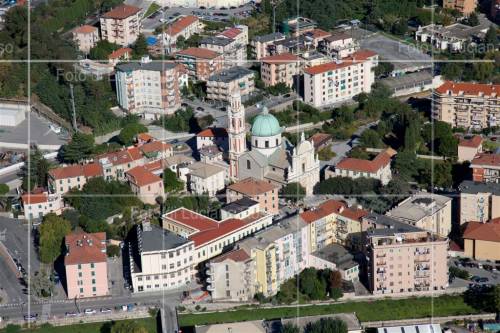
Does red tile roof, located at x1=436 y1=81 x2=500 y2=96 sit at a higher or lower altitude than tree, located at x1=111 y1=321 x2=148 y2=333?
higher

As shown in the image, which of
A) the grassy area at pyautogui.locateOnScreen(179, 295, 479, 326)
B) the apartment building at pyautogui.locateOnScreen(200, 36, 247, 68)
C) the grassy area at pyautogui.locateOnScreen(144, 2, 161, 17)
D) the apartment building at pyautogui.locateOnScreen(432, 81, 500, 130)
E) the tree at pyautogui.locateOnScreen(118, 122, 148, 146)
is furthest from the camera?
the grassy area at pyautogui.locateOnScreen(144, 2, 161, 17)

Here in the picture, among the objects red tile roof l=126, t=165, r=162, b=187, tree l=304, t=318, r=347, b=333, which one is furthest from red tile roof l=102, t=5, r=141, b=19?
tree l=304, t=318, r=347, b=333

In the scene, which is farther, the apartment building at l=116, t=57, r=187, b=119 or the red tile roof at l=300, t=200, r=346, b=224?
the apartment building at l=116, t=57, r=187, b=119

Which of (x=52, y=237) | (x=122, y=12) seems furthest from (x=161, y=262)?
(x=122, y=12)

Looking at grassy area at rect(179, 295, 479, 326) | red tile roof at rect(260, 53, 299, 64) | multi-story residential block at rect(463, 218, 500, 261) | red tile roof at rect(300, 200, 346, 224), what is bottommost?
grassy area at rect(179, 295, 479, 326)

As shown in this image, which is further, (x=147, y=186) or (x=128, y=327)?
(x=147, y=186)

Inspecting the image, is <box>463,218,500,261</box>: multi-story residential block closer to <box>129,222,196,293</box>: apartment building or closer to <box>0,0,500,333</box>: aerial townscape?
<box>0,0,500,333</box>: aerial townscape

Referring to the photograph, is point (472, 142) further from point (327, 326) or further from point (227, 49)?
point (227, 49)

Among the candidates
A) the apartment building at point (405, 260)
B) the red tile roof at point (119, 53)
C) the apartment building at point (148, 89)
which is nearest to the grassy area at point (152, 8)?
the red tile roof at point (119, 53)
